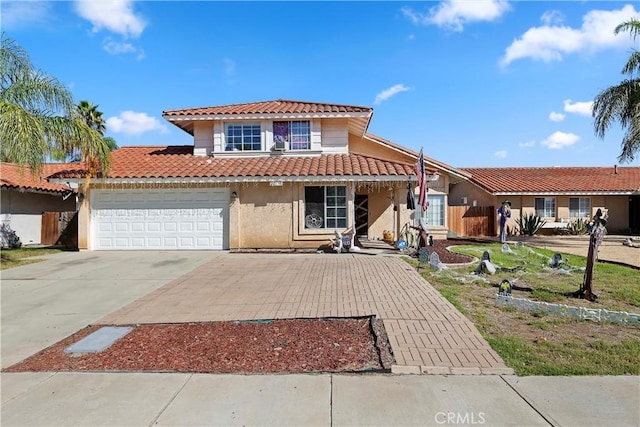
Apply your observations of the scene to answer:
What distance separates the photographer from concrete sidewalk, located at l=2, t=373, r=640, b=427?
11.6 feet

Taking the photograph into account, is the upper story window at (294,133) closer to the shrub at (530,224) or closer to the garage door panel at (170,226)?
the garage door panel at (170,226)

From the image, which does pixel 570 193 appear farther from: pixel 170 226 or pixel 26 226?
pixel 26 226

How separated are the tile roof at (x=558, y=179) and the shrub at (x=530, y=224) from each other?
1.53 metres

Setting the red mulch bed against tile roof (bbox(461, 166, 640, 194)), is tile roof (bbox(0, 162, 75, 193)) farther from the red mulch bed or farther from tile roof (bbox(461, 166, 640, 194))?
tile roof (bbox(461, 166, 640, 194))

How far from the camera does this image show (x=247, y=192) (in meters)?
15.1

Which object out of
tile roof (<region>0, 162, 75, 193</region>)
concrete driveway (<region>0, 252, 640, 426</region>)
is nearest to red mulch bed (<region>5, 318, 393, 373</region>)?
concrete driveway (<region>0, 252, 640, 426</region>)

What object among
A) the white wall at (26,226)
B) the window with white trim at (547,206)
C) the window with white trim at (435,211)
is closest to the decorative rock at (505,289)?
the window with white trim at (435,211)

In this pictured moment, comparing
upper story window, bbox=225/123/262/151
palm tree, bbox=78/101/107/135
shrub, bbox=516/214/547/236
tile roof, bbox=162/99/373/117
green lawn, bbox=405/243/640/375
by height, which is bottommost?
green lawn, bbox=405/243/640/375

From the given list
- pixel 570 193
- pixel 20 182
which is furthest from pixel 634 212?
pixel 20 182

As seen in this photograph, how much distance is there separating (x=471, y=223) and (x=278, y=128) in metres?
12.9

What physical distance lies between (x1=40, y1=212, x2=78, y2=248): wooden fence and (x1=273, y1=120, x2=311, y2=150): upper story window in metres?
10.4

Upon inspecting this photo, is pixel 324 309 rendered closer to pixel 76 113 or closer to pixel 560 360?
A: pixel 560 360

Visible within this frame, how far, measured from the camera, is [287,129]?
55.2 ft

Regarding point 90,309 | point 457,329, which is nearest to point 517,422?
point 457,329
